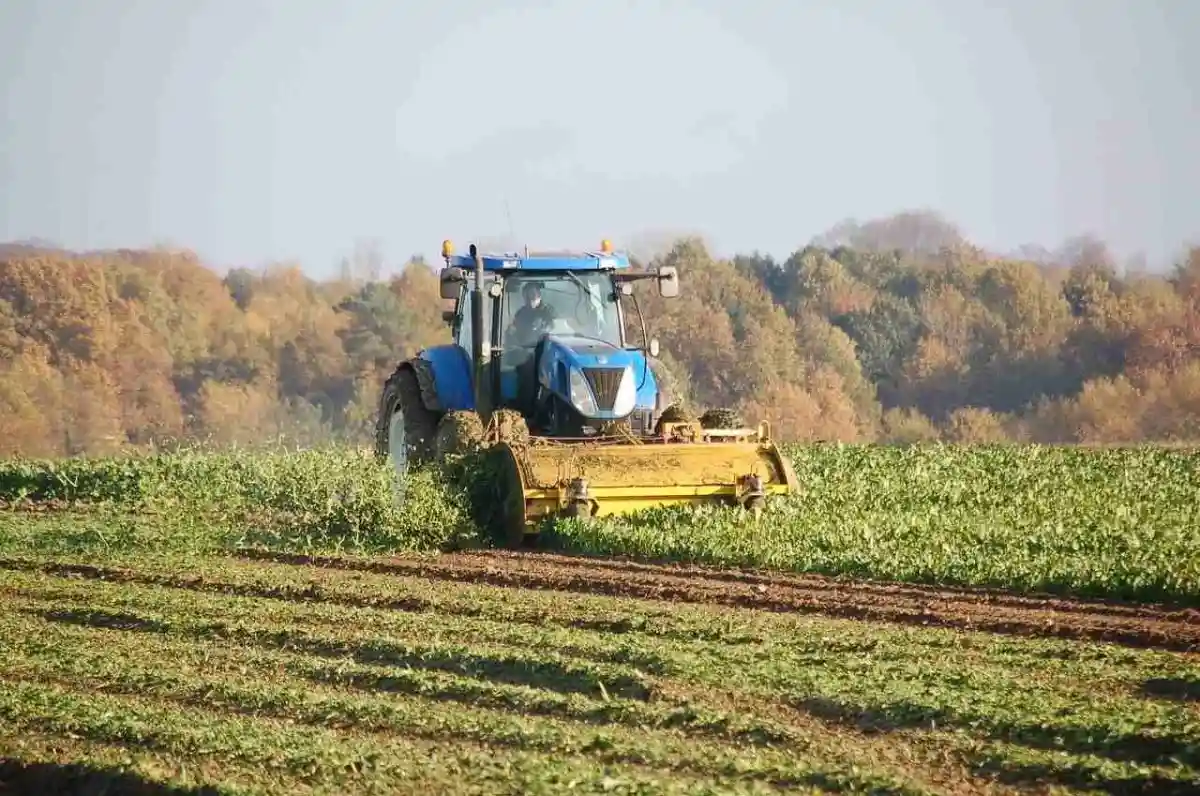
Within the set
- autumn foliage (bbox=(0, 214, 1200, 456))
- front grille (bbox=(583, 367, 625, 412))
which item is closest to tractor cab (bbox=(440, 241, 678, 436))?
front grille (bbox=(583, 367, 625, 412))

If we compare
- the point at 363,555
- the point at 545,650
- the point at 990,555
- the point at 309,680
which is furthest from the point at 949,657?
the point at 363,555

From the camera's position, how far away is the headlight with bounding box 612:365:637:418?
14352 millimetres

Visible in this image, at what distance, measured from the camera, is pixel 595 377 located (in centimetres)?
1420

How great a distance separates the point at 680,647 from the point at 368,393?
26.1 meters

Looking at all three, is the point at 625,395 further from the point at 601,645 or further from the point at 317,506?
the point at 601,645

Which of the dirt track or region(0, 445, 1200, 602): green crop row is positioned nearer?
the dirt track

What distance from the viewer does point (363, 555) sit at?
13578 millimetres

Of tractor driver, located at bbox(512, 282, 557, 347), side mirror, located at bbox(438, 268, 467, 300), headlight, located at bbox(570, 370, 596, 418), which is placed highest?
side mirror, located at bbox(438, 268, 467, 300)

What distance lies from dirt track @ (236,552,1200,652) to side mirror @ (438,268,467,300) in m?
2.44

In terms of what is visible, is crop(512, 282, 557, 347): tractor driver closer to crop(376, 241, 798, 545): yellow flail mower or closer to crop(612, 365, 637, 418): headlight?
crop(376, 241, 798, 545): yellow flail mower

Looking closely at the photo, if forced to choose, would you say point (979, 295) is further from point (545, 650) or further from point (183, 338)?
point (545, 650)

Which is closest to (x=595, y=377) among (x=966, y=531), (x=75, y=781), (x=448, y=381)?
(x=448, y=381)

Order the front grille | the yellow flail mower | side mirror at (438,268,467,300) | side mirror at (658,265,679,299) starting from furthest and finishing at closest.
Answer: side mirror at (658,265,679,299) → side mirror at (438,268,467,300) → the front grille → the yellow flail mower

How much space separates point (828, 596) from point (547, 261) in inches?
202
